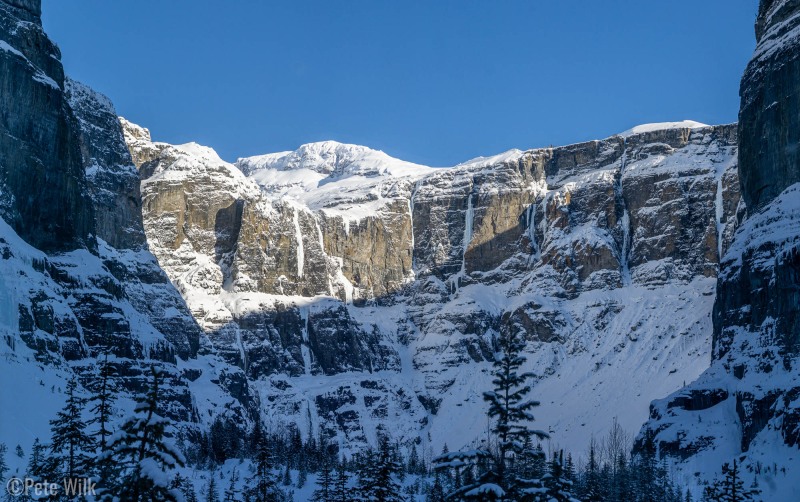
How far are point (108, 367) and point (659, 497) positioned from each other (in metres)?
99.1

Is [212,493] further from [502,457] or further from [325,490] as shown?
[502,457]

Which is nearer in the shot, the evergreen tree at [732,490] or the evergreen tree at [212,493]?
the evergreen tree at [732,490]

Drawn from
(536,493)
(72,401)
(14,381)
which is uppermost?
(14,381)

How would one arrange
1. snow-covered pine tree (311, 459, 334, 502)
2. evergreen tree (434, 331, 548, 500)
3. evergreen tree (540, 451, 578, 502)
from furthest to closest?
snow-covered pine tree (311, 459, 334, 502) < evergreen tree (540, 451, 578, 502) < evergreen tree (434, 331, 548, 500)

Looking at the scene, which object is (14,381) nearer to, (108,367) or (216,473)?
(216,473)

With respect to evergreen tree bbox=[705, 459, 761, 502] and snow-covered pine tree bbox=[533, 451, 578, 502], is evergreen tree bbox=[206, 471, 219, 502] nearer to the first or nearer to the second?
evergreen tree bbox=[705, 459, 761, 502]

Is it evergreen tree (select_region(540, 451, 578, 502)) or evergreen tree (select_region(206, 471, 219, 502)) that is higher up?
evergreen tree (select_region(206, 471, 219, 502))

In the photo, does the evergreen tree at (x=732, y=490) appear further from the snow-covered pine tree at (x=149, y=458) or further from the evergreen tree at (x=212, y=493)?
the evergreen tree at (x=212, y=493)

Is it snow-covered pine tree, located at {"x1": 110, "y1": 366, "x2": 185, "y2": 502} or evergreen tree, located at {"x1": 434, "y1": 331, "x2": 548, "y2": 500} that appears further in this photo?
evergreen tree, located at {"x1": 434, "y1": 331, "x2": 548, "y2": 500}

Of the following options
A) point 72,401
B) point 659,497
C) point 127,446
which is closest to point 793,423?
point 659,497

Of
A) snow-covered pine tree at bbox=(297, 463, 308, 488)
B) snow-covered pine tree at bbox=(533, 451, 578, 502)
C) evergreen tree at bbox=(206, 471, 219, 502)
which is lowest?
snow-covered pine tree at bbox=(533, 451, 578, 502)

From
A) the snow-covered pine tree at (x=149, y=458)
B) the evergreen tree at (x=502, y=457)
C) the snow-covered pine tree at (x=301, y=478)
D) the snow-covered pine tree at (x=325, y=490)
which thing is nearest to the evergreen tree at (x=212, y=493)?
the snow-covered pine tree at (x=325, y=490)

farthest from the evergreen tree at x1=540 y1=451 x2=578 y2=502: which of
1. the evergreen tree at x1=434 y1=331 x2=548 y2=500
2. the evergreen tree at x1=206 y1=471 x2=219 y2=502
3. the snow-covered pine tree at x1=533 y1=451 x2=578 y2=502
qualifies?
the evergreen tree at x1=206 y1=471 x2=219 y2=502

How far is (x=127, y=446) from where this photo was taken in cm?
5497
